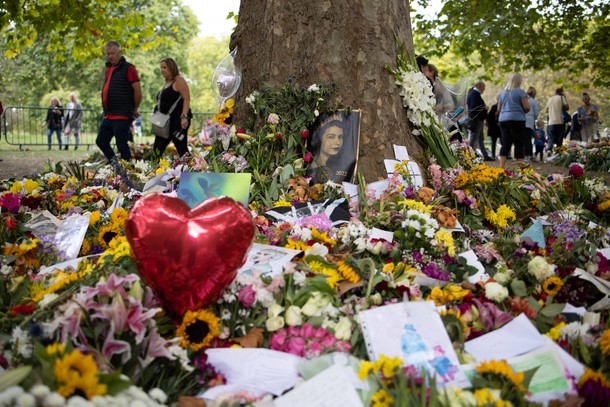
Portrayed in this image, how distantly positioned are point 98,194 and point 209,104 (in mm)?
39198

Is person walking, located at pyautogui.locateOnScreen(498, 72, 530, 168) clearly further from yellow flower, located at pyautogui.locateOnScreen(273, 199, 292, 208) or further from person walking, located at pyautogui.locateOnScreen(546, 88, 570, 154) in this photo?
yellow flower, located at pyautogui.locateOnScreen(273, 199, 292, 208)

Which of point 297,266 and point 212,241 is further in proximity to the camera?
point 297,266

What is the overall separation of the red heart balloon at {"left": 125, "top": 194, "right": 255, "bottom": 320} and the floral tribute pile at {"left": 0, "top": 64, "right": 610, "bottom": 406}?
0.07m

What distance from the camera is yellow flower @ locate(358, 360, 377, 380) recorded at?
1.77m

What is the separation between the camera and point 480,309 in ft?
7.23

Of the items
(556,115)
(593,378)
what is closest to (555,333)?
(593,378)

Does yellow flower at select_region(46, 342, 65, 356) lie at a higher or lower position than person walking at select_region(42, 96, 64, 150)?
lower

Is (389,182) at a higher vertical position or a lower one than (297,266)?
higher

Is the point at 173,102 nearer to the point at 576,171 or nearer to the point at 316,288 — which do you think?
the point at 576,171

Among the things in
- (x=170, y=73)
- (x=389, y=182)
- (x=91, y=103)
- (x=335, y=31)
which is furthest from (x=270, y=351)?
(x=91, y=103)

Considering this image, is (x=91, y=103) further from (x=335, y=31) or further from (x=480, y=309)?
(x=480, y=309)

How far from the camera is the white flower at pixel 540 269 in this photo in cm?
241

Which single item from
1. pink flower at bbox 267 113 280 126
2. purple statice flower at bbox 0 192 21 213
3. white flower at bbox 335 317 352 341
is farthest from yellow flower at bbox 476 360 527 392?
purple statice flower at bbox 0 192 21 213

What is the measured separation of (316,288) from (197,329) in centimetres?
49
